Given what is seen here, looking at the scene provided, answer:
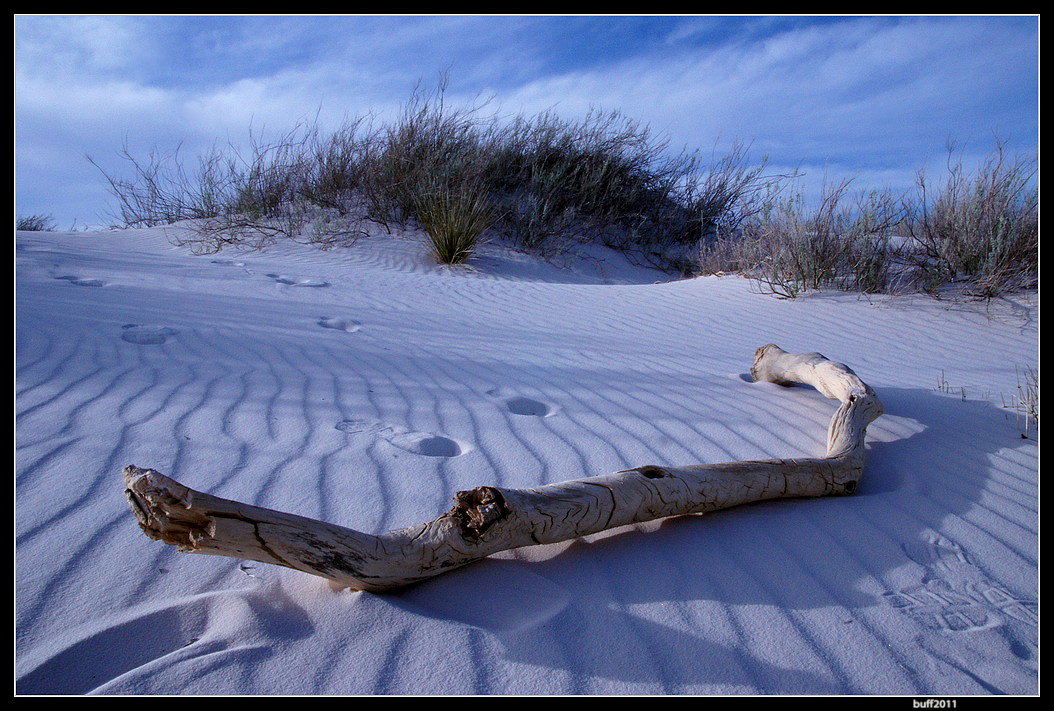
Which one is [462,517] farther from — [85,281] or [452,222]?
[452,222]

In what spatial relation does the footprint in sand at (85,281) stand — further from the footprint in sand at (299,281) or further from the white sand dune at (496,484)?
the footprint in sand at (299,281)

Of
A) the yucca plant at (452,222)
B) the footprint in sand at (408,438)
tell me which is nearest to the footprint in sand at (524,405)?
the footprint in sand at (408,438)

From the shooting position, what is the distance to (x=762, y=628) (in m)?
1.60

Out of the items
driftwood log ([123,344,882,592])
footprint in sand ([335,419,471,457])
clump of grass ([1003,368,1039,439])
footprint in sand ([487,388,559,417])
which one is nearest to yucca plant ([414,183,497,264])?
footprint in sand ([487,388,559,417])

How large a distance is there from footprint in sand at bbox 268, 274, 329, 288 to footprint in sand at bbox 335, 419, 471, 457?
163 inches

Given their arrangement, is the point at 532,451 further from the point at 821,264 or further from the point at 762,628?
the point at 821,264

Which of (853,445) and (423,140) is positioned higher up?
(423,140)

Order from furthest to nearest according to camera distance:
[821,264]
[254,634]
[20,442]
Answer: [821,264]
[20,442]
[254,634]

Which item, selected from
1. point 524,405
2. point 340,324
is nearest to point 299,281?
point 340,324

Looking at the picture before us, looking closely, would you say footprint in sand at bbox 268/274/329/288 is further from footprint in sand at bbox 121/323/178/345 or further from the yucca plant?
the yucca plant

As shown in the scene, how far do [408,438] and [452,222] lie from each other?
24.8 feet

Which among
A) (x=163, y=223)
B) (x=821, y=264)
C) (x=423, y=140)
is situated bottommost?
(x=163, y=223)
